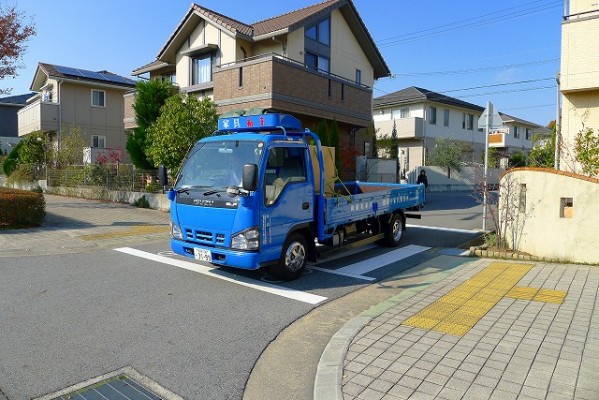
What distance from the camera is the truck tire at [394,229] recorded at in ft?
32.6

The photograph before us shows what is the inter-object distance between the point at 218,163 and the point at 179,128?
345 inches

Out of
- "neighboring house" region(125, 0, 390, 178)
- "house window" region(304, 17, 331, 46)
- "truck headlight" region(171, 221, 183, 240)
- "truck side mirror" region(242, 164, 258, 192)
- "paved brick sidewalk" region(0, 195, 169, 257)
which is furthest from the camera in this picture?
"house window" region(304, 17, 331, 46)

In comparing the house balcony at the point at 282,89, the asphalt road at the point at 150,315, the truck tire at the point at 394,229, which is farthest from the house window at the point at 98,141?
the truck tire at the point at 394,229

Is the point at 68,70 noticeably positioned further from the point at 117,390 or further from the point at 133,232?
A: the point at 117,390

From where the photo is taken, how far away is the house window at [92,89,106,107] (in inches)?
1228

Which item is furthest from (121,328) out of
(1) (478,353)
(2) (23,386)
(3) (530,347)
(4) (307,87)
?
(4) (307,87)

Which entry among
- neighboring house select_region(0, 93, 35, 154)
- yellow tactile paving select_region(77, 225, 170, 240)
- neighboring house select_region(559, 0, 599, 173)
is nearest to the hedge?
yellow tactile paving select_region(77, 225, 170, 240)

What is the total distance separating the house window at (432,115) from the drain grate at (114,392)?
34514 mm

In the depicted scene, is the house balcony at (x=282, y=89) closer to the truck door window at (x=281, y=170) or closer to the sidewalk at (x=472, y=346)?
the truck door window at (x=281, y=170)

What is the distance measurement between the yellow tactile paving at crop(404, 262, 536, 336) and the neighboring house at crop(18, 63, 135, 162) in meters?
26.2

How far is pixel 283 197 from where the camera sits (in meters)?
6.82

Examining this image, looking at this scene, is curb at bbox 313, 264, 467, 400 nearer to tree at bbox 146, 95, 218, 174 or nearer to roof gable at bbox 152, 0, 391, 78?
tree at bbox 146, 95, 218, 174

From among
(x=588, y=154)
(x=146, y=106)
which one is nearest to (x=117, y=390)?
(x=588, y=154)

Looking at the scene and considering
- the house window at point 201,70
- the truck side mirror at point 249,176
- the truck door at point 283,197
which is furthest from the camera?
Answer: the house window at point 201,70
